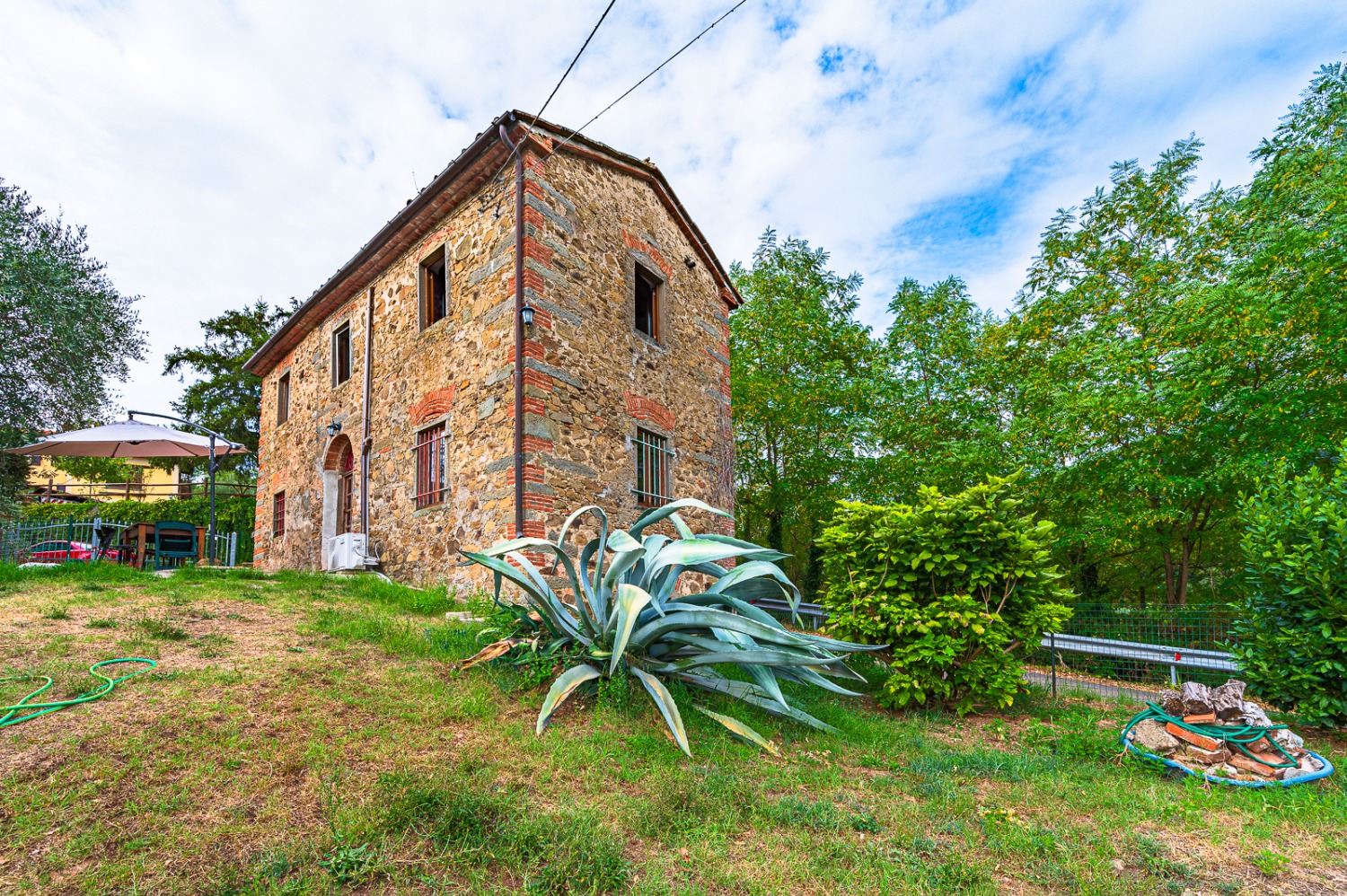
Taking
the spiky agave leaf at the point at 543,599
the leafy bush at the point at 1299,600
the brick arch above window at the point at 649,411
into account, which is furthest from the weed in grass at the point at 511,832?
the brick arch above window at the point at 649,411

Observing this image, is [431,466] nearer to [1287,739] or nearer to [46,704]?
[46,704]

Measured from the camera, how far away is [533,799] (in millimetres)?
2727

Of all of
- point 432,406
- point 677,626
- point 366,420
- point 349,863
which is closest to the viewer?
point 349,863

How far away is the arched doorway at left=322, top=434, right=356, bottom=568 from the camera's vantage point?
10938 mm

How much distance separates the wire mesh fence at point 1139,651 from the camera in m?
6.81

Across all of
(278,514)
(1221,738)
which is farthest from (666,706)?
(278,514)

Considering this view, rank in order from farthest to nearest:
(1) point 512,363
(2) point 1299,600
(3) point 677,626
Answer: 1. (1) point 512,363
2. (2) point 1299,600
3. (3) point 677,626

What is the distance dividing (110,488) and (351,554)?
22107 millimetres

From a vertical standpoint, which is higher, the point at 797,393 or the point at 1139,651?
the point at 797,393

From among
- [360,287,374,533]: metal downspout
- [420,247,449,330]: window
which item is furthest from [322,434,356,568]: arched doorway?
[420,247,449,330]: window

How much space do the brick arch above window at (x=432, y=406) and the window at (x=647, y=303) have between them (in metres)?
3.00

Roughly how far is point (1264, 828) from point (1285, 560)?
2.71 meters

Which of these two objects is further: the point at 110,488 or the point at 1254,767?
the point at 110,488

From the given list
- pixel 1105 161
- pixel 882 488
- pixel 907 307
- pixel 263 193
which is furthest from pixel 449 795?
pixel 907 307
